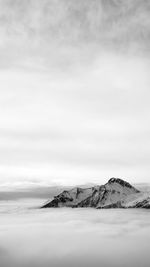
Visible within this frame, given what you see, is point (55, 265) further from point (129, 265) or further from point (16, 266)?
point (129, 265)

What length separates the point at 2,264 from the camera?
197750 millimetres

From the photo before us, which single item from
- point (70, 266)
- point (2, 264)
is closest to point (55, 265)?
point (70, 266)

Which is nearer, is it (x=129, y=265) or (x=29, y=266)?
(x=129, y=265)

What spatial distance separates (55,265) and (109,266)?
2667 cm

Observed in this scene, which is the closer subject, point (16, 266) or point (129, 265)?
point (129, 265)

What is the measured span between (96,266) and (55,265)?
67.6 feet

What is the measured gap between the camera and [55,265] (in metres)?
196

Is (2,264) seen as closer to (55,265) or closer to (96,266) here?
(55,265)

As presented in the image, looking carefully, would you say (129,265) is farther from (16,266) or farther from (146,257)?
(16,266)

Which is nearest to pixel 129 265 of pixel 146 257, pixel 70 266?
pixel 146 257

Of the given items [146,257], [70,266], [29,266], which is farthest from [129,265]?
[29,266]

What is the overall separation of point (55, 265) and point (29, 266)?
542 inches

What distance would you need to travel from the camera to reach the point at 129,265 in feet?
611

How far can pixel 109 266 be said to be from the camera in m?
200
